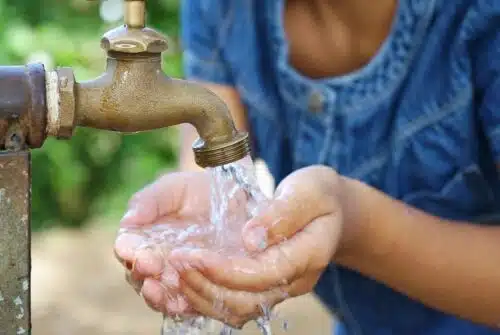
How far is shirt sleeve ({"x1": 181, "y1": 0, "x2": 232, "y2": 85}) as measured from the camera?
1.36 meters

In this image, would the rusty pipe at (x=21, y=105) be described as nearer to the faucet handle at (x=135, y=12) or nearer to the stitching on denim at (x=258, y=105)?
the faucet handle at (x=135, y=12)

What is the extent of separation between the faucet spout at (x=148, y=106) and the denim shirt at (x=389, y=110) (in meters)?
0.41

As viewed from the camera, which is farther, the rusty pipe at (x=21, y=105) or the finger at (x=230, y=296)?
the finger at (x=230, y=296)

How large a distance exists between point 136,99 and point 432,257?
48 cm

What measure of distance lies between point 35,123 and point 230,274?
0.79 ft

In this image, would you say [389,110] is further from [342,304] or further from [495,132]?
[342,304]

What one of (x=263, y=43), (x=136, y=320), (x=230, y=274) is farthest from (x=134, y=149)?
(x=230, y=274)

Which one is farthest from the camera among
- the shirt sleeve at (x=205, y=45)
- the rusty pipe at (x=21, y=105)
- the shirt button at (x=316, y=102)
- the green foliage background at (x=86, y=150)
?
the green foliage background at (x=86, y=150)

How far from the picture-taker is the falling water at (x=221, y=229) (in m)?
0.93

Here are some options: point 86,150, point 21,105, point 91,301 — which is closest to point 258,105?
point 21,105

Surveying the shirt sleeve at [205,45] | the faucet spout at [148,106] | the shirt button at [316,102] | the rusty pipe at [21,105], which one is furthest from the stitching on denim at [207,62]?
the rusty pipe at [21,105]

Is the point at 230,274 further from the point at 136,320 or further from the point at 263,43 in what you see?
the point at 136,320

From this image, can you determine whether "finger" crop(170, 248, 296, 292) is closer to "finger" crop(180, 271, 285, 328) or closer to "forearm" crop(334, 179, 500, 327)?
"finger" crop(180, 271, 285, 328)

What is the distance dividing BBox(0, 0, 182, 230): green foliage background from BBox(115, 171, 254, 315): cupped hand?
69.7 inches
